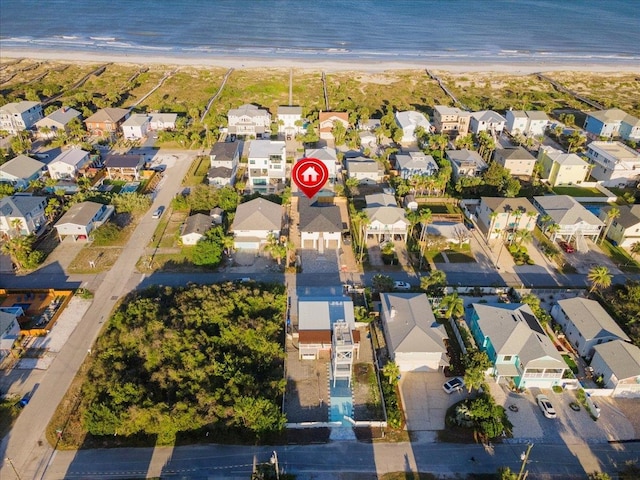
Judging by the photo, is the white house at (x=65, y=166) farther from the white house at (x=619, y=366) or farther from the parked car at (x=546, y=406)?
the white house at (x=619, y=366)

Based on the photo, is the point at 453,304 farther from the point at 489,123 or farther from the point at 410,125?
the point at 489,123

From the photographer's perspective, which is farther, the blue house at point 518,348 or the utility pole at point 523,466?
the blue house at point 518,348

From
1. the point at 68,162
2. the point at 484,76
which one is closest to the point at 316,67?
the point at 484,76

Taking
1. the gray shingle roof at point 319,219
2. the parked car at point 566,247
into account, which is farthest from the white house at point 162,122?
the parked car at point 566,247

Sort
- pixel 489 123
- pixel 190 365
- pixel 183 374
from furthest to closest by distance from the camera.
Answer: pixel 489 123 < pixel 190 365 < pixel 183 374

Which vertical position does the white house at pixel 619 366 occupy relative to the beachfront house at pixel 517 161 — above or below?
below

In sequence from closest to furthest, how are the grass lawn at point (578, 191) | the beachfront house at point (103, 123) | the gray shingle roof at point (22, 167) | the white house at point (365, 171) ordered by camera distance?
1. the gray shingle roof at point (22, 167)
2. the grass lawn at point (578, 191)
3. the white house at point (365, 171)
4. the beachfront house at point (103, 123)

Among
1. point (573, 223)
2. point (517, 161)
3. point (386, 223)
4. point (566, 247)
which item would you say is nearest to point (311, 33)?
point (517, 161)
